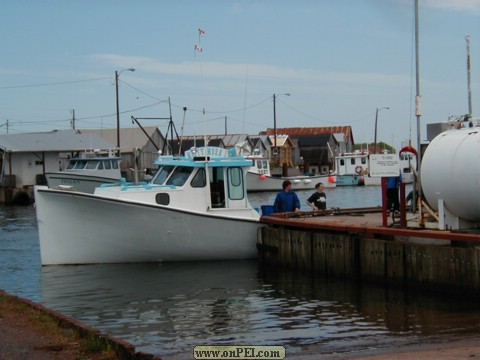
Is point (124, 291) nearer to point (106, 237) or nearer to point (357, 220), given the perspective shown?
point (106, 237)

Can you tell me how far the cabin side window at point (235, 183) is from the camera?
22859mm

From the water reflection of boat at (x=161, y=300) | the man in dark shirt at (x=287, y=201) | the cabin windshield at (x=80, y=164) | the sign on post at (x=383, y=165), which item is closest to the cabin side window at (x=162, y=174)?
the water reflection of boat at (x=161, y=300)

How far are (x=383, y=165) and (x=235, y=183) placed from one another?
601 centimetres

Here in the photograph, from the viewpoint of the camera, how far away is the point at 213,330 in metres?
14.2

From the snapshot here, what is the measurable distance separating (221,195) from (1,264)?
21.7ft

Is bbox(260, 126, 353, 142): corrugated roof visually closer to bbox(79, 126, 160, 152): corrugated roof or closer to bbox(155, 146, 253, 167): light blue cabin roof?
bbox(79, 126, 160, 152): corrugated roof

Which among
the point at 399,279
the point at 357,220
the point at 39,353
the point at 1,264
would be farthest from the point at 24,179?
the point at 39,353

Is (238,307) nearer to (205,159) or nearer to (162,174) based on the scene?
(205,159)

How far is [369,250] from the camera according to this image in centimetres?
1803

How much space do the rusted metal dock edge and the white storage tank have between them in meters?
0.62

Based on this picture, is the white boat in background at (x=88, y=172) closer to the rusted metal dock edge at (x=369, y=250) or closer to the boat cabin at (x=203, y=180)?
the boat cabin at (x=203, y=180)

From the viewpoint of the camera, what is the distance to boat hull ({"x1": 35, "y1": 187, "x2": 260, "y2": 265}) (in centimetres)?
2155

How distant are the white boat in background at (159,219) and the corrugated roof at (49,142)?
39642 millimetres

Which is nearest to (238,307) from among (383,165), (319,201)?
(383,165)
